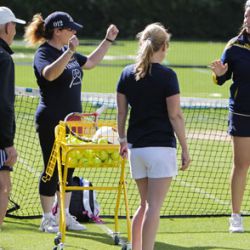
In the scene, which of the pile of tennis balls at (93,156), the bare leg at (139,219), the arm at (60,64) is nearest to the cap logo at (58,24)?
the arm at (60,64)

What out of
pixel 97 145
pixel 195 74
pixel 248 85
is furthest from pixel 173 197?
pixel 195 74

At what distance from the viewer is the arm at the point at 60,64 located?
7.95m

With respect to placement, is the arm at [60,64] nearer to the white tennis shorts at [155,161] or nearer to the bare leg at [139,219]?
the white tennis shorts at [155,161]

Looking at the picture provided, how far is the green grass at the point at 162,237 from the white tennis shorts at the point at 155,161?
133 cm

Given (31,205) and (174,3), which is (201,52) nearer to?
(174,3)

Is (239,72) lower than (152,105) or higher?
higher

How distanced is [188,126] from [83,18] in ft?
119

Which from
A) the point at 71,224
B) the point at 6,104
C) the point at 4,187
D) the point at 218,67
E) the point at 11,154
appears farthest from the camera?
the point at 71,224

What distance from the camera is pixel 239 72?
28.5 feet

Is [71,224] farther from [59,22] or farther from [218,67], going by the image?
[218,67]

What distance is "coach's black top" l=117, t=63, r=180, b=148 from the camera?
6.98 metres

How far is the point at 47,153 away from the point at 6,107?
1.58 metres

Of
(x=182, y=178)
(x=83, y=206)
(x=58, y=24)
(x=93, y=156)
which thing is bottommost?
(x=182, y=178)

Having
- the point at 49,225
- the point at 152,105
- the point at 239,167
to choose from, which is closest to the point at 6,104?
the point at 152,105
